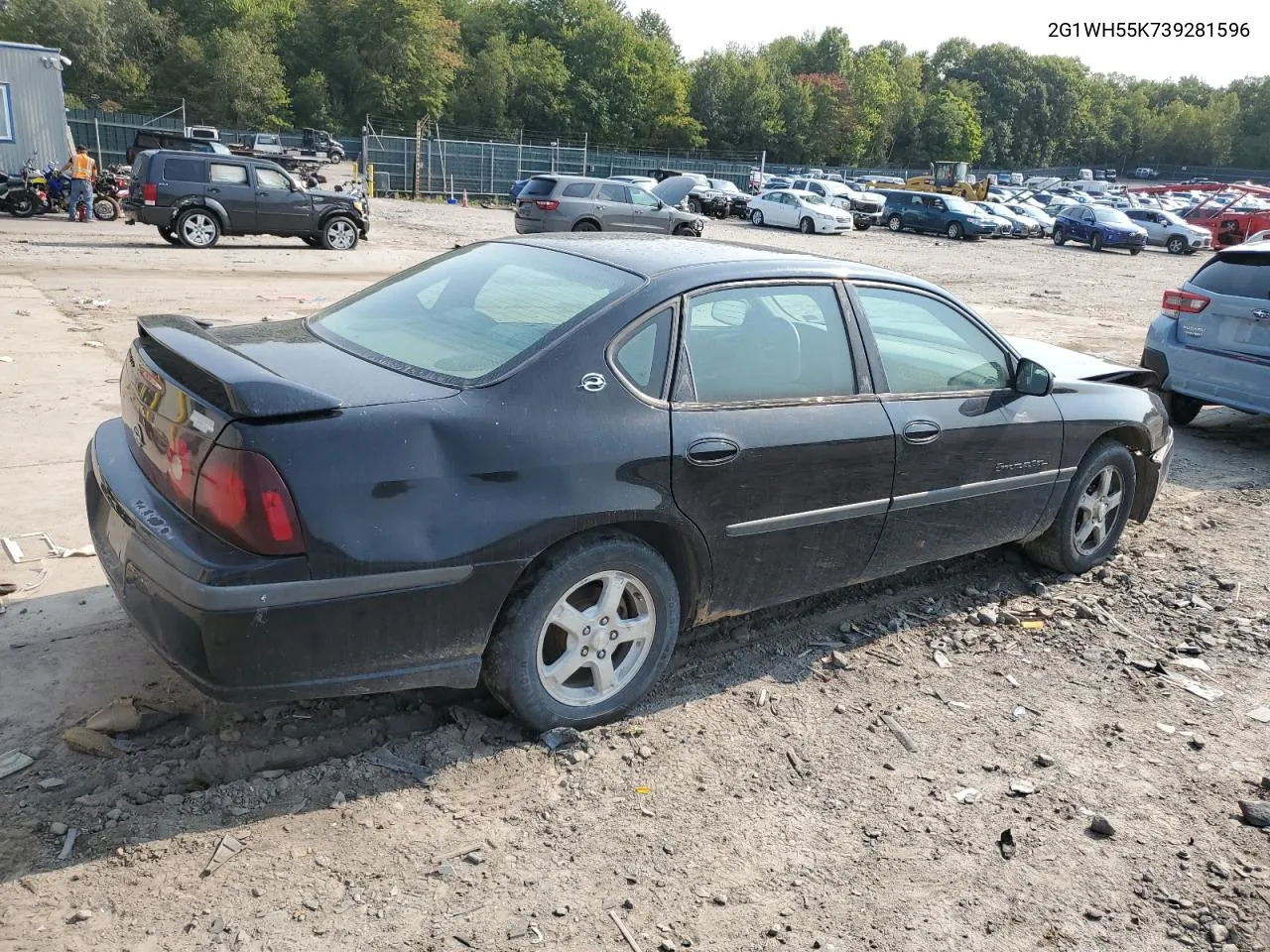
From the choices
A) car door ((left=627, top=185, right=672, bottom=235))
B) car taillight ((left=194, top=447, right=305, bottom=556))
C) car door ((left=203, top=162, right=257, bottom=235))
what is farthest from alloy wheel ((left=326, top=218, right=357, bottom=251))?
car taillight ((left=194, top=447, right=305, bottom=556))

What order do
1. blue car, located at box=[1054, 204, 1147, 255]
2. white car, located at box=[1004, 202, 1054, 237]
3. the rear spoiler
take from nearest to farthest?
the rear spoiler < blue car, located at box=[1054, 204, 1147, 255] < white car, located at box=[1004, 202, 1054, 237]

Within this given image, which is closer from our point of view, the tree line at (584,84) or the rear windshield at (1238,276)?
the rear windshield at (1238,276)

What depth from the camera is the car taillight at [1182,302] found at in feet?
27.5

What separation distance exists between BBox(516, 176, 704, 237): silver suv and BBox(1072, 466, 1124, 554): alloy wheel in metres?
18.0

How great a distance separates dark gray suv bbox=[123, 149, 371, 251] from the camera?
18.0 m

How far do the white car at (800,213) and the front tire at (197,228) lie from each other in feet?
68.7

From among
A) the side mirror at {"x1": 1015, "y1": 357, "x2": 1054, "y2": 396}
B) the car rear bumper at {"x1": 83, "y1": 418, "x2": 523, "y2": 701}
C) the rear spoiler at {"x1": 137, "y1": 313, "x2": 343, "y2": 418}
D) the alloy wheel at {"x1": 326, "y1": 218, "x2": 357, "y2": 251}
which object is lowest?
the car rear bumper at {"x1": 83, "y1": 418, "x2": 523, "y2": 701}

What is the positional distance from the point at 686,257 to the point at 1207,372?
626cm

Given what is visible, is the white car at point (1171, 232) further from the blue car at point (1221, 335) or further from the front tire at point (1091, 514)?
the front tire at point (1091, 514)

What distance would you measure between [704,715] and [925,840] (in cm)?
92

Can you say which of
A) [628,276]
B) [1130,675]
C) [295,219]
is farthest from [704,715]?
[295,219]

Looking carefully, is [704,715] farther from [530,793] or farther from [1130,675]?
[1130,675]

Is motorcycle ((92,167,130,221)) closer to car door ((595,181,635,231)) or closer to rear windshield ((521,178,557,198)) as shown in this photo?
rear windshield ((521,178,557,198))

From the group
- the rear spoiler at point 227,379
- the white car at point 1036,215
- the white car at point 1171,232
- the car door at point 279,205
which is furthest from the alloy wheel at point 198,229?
the white car at point 1036,215
